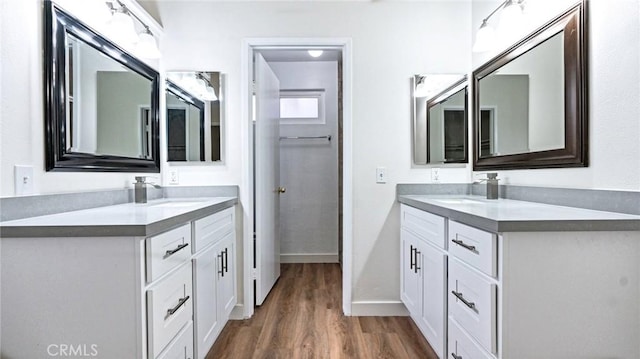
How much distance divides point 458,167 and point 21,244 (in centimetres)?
242

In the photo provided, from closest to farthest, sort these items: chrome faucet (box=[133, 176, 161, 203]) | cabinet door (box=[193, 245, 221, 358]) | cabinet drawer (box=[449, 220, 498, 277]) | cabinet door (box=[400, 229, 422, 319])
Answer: cabinet drawer (box=[449, 220, 498, 277]) → cabinet door (box=[193, 245, 221, 358]) → chrome faucet (box=[133, 176, 161, 203]) → cabinet door (box=[400, 229, 422, 319])

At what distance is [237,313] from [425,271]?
1372 millimetres

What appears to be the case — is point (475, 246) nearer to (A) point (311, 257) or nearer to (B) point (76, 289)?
(B) point (76, 289)

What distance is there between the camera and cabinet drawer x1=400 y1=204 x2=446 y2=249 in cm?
168

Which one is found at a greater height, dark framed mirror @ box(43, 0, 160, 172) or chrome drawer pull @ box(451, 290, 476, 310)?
dark framed mirror @ box(43, 0, 160, 172)

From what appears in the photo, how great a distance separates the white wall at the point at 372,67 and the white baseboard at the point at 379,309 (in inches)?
1.6

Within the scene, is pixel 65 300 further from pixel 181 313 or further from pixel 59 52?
pixel 59 52

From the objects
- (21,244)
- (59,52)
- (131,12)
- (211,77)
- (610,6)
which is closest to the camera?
(21,244)

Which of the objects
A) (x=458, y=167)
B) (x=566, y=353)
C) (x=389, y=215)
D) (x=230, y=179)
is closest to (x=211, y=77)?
(x=230, y=179)

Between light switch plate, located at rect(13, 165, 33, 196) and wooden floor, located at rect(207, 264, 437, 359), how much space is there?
126 cm

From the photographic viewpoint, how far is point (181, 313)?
55.5 inches

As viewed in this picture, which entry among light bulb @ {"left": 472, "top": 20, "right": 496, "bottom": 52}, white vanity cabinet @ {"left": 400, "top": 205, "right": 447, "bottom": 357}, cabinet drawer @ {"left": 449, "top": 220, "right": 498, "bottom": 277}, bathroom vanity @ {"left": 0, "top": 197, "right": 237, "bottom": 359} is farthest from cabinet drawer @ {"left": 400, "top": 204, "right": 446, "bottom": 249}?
bathroom vanity @ {"left": 0, "top": 197, "right": 237, "bottom": 359}

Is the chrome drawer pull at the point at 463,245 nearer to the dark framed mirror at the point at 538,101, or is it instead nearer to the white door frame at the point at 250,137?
the dark framed mirror at the point at 538,101

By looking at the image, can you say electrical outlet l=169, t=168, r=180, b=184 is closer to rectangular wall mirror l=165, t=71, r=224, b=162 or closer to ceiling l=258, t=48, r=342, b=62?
rectangular wall mirror l=165, t=71, r=224, b=162
